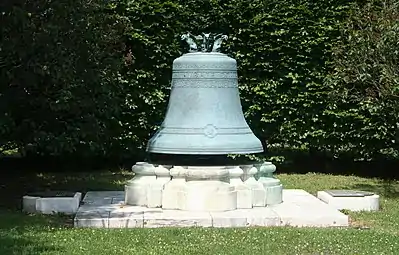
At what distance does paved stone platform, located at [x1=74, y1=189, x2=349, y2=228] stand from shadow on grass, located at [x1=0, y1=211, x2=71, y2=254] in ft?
1.25

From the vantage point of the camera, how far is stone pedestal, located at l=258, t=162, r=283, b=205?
34.3ft

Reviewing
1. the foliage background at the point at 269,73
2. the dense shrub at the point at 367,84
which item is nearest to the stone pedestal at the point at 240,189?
the dense shrub at the point at 367,84

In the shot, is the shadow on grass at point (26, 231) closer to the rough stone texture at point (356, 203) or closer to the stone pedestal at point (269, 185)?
the stone pedestal at point (269, 185)

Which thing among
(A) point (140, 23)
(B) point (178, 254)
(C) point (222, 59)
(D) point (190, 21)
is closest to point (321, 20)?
(D) point (190, 21)

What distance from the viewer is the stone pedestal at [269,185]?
10.5 m

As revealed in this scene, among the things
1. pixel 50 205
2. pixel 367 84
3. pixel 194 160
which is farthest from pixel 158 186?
pixel 367 84

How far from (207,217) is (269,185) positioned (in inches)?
63.0

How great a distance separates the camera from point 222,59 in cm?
1063

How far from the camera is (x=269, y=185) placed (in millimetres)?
10547

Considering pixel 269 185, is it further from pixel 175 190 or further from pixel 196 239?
pixel 196 239

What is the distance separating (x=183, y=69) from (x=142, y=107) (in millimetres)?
5339

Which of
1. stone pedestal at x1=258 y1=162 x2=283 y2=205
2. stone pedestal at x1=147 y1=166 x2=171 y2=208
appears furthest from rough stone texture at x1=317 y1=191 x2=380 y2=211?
stone pedestal at x1=147 y1=166 x2=171 y2=208

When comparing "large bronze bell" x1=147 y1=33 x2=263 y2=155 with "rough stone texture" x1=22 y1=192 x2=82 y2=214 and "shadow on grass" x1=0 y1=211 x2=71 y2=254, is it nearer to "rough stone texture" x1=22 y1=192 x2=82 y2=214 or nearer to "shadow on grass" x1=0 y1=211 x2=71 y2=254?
"rough stone texture" x1=22 y1=192 x2=82 y2=214

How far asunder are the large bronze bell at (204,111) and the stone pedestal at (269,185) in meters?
0.31
